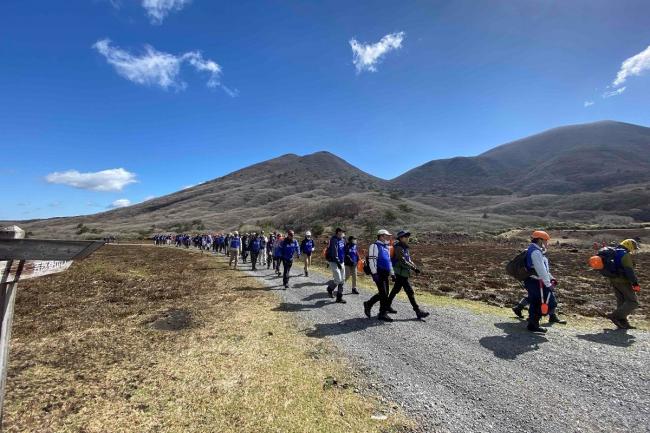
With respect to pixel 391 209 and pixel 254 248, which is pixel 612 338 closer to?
pixel 254 248

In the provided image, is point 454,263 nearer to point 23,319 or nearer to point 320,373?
point 320,373

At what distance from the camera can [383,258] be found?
32.0 feet

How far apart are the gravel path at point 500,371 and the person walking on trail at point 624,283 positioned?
1.64 feet

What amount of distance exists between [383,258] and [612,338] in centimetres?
565

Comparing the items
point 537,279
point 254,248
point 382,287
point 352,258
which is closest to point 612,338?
point 537,279

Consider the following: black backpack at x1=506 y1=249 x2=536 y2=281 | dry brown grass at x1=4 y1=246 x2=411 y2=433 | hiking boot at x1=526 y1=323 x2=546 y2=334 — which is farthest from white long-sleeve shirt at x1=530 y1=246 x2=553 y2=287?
dry brown grass at x1=4 y1=246 x2=411 y2=433

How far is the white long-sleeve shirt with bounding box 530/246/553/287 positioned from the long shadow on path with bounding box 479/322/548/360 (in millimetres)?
1322

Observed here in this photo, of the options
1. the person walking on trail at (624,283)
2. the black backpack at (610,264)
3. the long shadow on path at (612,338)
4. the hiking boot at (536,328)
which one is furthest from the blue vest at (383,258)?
the person walking on trail at (624,283)

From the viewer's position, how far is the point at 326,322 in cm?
1004

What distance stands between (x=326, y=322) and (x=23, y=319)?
29.1 feet

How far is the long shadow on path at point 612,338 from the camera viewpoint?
7930 millimetres

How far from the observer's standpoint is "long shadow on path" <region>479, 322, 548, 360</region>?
735 cm

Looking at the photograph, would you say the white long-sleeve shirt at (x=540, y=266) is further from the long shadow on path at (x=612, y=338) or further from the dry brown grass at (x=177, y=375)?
the dry brown grass at (x=177, y=375)

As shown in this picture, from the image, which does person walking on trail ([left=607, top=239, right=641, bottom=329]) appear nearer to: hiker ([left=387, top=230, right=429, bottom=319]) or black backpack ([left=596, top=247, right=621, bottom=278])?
black backpack ([left=596, top=247, right=621, bottom=278])
